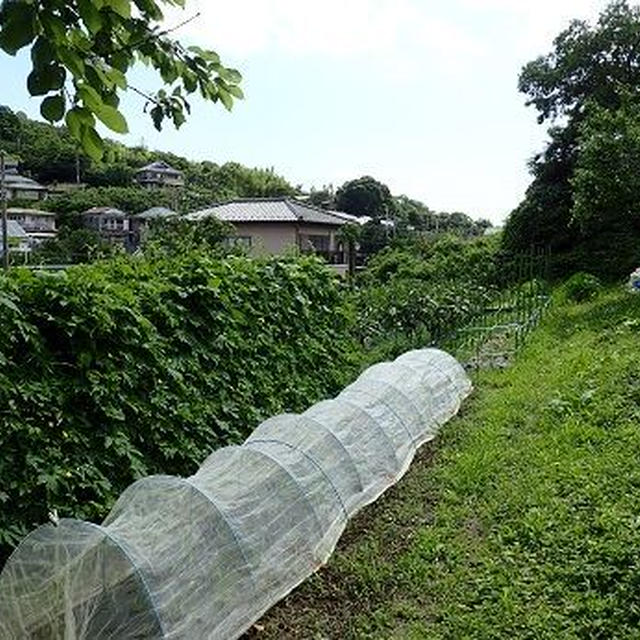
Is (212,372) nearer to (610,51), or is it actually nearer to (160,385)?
(160,385)

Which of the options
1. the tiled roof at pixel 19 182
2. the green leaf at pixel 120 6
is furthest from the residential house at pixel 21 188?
the green leaf at pixel 120 6

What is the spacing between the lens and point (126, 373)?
4844mm

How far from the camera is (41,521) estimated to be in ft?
13.2

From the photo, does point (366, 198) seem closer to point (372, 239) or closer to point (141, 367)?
point (372, 239)

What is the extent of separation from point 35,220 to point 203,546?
167ft

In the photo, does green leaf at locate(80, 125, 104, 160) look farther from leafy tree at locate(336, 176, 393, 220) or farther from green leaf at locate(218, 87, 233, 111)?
leafy tree at locate(336, 176, 393, 220)

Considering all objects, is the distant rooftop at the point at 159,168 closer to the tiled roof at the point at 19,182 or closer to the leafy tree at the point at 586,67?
the tiled roof at the point at 19,182

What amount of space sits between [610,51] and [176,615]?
2344cm

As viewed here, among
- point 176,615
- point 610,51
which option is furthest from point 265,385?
point 610,51

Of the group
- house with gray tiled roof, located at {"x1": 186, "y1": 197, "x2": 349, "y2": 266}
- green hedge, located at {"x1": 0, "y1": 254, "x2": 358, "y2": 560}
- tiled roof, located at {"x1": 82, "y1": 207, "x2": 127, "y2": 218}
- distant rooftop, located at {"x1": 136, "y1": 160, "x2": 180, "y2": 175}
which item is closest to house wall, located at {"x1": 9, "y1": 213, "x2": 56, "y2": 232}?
tiled roof, located at {"x1": 82, "y1": 207, "x2": 127, "y2": 218}

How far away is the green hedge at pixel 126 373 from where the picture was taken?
404 centimetres

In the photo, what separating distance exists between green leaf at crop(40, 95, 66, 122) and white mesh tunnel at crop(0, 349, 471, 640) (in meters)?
2.41

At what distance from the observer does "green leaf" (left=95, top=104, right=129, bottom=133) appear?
4.81ft

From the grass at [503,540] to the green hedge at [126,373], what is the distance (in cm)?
139
